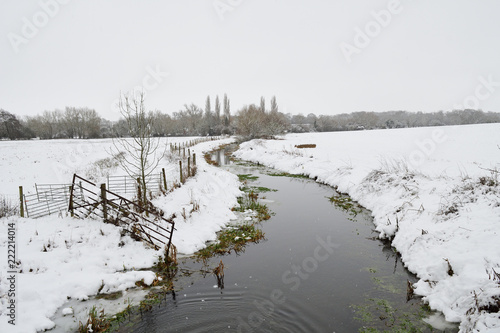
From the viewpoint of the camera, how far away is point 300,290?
6.55m

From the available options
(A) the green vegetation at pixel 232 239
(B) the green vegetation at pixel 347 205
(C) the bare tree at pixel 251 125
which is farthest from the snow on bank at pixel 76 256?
(C) the bare tree at pixel 251 125

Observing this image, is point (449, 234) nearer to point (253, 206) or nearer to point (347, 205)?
point (347, 205)

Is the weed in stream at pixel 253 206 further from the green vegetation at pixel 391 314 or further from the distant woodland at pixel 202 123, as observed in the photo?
the distant woodland at pixel 202 123

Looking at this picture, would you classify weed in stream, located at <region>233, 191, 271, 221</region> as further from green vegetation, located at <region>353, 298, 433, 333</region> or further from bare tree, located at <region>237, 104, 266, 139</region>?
bare tree, located at <region>237, 104, 266, 139</region>

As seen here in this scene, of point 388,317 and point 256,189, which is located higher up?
point 256,189

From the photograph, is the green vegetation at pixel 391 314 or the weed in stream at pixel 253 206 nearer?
the green vegetation at pixel 391 314

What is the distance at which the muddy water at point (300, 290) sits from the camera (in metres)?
5.38

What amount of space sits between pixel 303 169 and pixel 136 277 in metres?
18.7

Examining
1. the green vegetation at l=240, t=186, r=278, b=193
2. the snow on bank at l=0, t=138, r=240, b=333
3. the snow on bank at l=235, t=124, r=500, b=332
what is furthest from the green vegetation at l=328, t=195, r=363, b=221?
the snow on bank at l=0, t=138, r=240, b=333

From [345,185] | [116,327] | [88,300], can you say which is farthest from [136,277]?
[345,185]

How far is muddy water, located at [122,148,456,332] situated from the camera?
538cm

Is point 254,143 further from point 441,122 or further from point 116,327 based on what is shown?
point 441,122

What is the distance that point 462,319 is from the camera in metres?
5.02

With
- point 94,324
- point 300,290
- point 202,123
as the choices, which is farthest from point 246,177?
point 202,123
